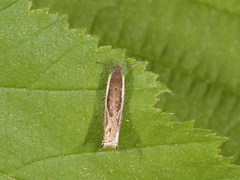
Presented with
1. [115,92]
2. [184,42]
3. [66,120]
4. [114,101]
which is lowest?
[66,120]

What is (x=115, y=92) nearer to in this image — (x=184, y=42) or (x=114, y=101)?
(x=114, y=101)

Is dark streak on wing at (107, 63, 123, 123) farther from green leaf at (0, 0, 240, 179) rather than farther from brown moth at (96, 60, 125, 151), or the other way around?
green leaf at (0, 0, 240, 179)

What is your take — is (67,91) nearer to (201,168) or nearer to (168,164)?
(168,164)

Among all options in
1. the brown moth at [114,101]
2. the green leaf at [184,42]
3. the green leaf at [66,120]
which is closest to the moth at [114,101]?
the brown moth at [114,101]

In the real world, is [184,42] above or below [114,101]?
above

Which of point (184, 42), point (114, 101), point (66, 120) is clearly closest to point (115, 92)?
point (114, 101)

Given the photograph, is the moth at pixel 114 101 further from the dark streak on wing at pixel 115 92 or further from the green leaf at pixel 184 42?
the green leaf at pixel 184 42
